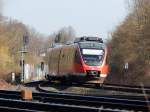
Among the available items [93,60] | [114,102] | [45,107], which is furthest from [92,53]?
[45,107]

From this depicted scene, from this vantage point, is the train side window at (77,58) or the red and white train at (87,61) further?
the train side window at (77,58)

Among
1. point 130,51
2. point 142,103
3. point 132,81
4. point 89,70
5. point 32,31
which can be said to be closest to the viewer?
point 142,103

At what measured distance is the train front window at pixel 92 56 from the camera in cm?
3494

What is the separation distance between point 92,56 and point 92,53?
0.27 meters

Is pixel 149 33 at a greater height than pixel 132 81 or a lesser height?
greater

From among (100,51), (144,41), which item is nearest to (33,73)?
(144,41)

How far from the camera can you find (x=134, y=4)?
74.4 metres

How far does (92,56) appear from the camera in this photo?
115 feet

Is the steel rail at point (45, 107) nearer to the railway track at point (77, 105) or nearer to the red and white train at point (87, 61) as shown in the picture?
the railway track at point (77, 105)

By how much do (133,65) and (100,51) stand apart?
30.5 metres

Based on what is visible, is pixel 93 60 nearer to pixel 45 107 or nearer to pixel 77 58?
pixel 77 58

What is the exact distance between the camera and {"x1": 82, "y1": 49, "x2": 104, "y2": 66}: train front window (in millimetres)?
34938

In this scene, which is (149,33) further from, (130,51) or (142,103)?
(142,103)

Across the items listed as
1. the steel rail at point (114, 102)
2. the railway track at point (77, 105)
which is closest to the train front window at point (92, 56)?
the railway track at point (77, 105)
